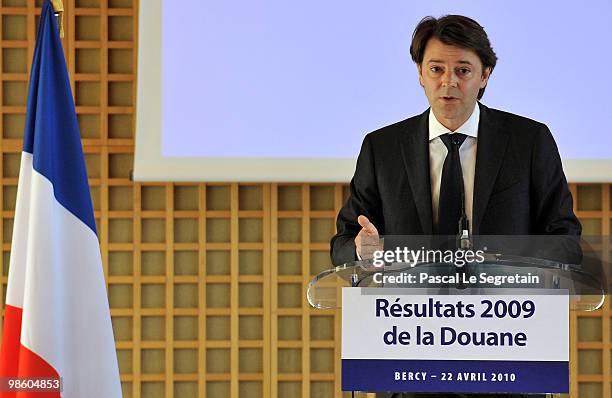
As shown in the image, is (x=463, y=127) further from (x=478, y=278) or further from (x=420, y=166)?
(x=478, y=278)

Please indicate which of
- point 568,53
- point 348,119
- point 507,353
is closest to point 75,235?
point 348,119

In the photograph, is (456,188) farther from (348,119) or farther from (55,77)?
(348,119)

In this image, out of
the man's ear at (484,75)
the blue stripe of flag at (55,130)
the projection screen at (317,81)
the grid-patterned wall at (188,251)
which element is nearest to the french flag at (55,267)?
the blue stripe of flag at (55,130)

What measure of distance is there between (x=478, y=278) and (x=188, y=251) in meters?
2.99

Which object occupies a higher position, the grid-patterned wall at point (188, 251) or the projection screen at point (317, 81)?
the projection screen at point (317, 81)

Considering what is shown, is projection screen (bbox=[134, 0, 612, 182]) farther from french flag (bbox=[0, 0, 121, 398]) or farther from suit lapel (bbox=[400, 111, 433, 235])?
suit lapel (bbox=[400, 111, 433, 235])

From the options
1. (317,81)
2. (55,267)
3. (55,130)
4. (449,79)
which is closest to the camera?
(449,79)

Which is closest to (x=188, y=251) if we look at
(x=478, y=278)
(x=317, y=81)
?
(x=317, y=81)

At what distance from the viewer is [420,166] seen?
2785 mm

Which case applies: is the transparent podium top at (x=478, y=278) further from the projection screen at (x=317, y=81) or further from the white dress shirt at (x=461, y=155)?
the projection screen at (x=317, y=81)

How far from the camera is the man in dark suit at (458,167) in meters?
2.72

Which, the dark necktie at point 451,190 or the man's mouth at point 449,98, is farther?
the man's mouth at point 449,98

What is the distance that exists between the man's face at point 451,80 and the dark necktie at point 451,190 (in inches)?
3.5

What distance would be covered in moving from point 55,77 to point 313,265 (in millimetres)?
1925
